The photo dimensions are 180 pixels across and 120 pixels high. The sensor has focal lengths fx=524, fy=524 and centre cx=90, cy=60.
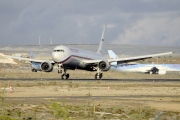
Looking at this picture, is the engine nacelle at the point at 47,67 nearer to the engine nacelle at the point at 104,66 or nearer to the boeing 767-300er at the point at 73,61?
the boeing 767-300er at the point at 73,61

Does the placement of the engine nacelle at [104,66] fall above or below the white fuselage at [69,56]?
below

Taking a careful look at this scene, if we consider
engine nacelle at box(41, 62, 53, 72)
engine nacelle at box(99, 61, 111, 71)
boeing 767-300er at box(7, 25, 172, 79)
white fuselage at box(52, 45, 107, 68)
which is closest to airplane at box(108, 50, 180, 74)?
boeing 767-300er at box(7, 25, 172, 79)

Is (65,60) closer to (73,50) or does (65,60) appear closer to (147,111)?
(73,50)

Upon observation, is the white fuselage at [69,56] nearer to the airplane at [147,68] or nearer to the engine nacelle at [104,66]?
the engine nacelle at [104,66]

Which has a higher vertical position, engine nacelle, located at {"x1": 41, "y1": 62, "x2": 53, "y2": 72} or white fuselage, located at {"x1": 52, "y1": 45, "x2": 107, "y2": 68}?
white fuselage, located at {"x1": 52, "y1": 45, "x2": 107, "y2": 68}

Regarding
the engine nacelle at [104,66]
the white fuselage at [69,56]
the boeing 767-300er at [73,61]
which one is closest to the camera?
the white fuselage at [69,56]

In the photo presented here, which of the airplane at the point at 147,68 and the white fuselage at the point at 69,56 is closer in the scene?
the white fuselage at the point at 69,56

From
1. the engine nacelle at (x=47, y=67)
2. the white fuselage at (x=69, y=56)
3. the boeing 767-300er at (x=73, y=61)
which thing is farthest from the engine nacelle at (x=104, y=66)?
the engine nacelle at (x=47, y=67)

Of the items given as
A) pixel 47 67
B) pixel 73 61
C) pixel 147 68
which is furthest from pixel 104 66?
pixel 147 68

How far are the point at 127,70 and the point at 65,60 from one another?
5149cm

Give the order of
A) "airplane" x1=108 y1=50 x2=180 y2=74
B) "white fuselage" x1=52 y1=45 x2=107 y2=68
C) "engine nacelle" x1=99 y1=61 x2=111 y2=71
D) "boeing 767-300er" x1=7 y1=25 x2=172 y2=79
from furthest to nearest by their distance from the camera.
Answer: "airplane" x1=108 y1=50 x2=180 y2=74
"engine nacelle" x1=99 y1=61 x2=111 y2=71
"boeing 767-300er" x1=7 y1=25 x2=172 y2=79
"white fuselage" x1=52 y1=45 x2=107 y2=68

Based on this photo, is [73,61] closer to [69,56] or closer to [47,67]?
[69,56]

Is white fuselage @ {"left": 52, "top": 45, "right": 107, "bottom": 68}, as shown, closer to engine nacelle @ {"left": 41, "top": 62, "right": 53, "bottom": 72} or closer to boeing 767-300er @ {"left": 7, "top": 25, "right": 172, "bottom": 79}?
boeing 767-300er @ {"left": 7, "top": 25, "right": 172, "bottom": 79}

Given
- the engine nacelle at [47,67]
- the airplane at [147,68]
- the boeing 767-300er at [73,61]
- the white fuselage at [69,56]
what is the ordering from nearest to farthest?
1. the white fuselage at [69,56]
2. the boeing 767-300er at [73,61]
3. the engine nacelle at [47,67]
4. the airplane at [147,68]
